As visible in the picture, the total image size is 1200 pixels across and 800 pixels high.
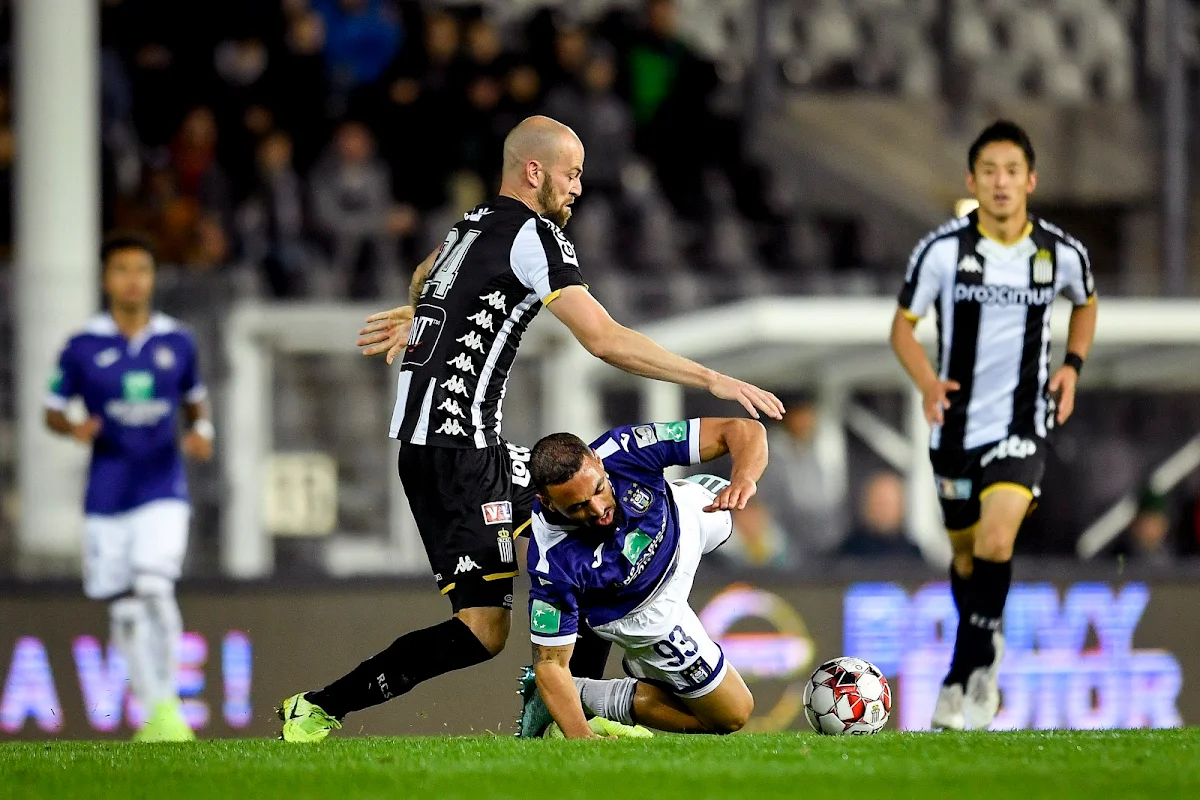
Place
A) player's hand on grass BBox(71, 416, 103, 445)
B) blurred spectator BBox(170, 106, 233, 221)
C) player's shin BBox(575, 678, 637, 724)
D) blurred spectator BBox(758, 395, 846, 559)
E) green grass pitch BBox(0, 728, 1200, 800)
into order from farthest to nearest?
blurred spectator BBox(170, 106, 233, 221) → blurred spectator BBox(758, 395, 846, 559) → player's hand on grass BBox(71, 416, 103, 445) → player's shin BBox(575, 678, 637, 724) → green grass pitch BBox(0, 728, 1200, 800)

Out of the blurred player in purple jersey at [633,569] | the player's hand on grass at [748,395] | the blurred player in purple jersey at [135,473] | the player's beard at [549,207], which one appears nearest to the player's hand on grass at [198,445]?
the blurred player in purple jersey at [135,473]

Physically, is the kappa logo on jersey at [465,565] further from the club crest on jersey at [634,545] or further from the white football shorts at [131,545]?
the white football shorts at [131,545]

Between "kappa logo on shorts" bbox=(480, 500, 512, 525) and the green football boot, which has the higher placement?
"kappa logo on shorts" bbox=(480, 500, 512, 525)

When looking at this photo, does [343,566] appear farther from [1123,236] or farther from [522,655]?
[1123,236]

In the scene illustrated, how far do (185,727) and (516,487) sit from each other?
3694mm

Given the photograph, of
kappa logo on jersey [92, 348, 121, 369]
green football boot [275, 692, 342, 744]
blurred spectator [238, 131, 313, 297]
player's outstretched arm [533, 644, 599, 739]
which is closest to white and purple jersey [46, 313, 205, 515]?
kappa logo on jersey [92, 348, 121, 369]

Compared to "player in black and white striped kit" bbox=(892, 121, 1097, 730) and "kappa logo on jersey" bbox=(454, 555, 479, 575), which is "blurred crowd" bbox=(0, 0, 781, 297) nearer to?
"player in black and white striped kit" bbox=(892, 121, 1097, 730)

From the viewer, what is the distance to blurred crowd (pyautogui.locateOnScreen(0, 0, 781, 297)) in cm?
1327

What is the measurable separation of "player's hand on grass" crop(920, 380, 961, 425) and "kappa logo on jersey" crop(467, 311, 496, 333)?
1.98 metres

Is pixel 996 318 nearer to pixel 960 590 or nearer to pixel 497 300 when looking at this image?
pixel 960 590

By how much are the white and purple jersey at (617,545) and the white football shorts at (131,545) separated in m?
3.61

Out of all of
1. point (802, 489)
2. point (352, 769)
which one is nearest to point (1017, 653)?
point (802, 489)

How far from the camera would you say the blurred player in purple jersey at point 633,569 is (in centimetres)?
Result: 630

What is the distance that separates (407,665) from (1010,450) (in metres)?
2.56
